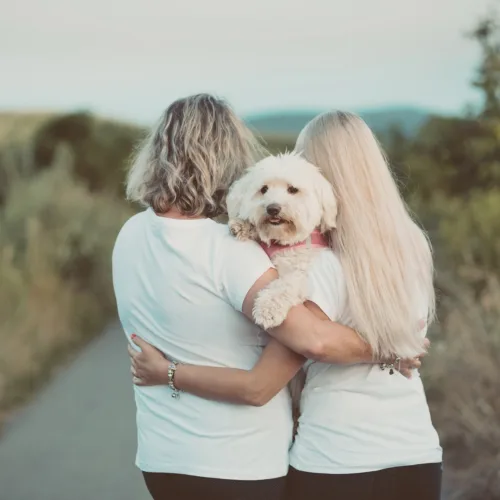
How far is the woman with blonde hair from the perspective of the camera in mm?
3156

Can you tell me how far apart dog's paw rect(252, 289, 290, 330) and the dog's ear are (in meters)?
0.44

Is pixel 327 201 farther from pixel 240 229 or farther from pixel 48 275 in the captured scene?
pixel 48 275

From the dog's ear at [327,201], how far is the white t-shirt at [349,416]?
195mm

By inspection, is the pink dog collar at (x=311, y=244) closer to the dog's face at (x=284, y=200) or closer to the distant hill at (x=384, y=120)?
the dog's face at (x=284, y=200)

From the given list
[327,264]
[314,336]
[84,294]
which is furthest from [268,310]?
→ [84,294]

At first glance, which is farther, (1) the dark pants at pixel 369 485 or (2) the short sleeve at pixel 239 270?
(1) the dark pants at pixel 369 485

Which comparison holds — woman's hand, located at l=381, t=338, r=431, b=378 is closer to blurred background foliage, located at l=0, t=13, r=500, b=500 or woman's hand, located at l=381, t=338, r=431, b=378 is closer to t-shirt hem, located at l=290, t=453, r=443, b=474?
t-shirt hem, located at l=290, t=453, r=443, b=474

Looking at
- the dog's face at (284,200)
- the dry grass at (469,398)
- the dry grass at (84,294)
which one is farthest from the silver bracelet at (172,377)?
the dry grass at (469,398)

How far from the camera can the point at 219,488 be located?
3162 millimetres

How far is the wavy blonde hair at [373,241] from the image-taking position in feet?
10.4

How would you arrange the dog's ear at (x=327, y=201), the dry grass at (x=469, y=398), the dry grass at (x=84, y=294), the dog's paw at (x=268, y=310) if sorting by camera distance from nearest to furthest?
the dog's paw at (x=268, y=310), the dog's ear at (x=327, y=201), the dry grass at (x=469, y=398), the dry grass at (x=84, y=294)

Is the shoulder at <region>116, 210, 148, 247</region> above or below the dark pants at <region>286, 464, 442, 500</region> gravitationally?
above

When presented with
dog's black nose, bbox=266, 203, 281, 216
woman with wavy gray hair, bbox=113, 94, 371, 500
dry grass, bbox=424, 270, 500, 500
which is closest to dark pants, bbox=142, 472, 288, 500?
woman with wavy gray hair, bbox=113, 94, 371, 500

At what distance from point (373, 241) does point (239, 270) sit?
1.42 ft
